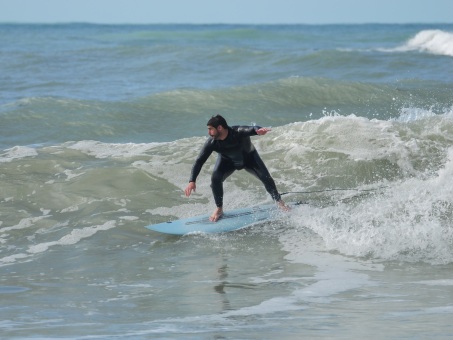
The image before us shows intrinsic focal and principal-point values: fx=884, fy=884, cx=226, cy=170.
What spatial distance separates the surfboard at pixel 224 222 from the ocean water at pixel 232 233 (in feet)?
0.36

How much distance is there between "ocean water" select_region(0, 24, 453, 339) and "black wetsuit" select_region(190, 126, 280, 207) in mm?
592

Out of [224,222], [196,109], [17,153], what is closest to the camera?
[224,222]

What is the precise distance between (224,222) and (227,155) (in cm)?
81

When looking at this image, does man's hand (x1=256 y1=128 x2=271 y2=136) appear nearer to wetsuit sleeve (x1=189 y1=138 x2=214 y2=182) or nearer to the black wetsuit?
the black wetsuit

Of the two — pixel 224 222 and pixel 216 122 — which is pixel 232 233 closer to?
pixel 224 222

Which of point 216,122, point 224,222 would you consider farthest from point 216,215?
point 216,122

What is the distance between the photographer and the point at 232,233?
10.5 metres

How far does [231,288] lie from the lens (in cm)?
812

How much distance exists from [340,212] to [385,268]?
211 cm

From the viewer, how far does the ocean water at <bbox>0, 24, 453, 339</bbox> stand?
7051mm

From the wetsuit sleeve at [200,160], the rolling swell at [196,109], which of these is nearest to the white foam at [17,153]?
the rolling swell at [196,109]

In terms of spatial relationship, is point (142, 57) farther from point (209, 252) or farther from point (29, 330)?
point (29, 330)

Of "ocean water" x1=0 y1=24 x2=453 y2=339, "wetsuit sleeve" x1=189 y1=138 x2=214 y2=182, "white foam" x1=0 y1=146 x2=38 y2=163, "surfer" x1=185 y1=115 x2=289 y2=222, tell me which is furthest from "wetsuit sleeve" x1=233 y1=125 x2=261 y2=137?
"white foam" x1=0 y1=146 x2=38 y2=163

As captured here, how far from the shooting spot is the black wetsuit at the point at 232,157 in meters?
10.2
